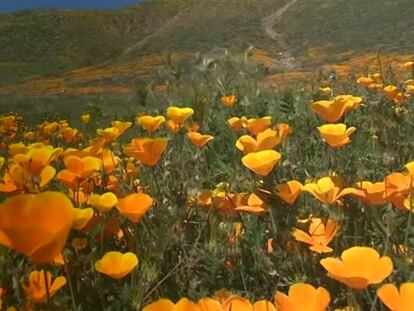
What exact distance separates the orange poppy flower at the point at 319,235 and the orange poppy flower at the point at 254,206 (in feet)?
0.36

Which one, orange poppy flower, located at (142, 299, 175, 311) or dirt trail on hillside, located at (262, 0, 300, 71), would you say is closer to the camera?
orange poppy flower, located at (142, 299, 175, 311)

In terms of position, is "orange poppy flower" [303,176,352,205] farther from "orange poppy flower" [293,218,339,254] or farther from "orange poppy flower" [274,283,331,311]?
"orange poppy flower" [274,283,331,311]

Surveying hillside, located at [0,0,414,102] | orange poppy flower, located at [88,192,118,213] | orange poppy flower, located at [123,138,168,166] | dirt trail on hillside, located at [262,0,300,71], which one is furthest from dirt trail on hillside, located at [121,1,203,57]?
orange poppy flower, located at [88,192,118,213]

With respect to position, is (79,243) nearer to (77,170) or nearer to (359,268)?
(77,170)

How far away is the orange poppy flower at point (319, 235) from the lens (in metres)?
1.23

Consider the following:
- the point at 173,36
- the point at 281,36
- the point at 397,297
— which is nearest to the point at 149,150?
the point at 397,297

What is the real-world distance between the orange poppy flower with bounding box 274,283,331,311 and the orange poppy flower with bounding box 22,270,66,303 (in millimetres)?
448

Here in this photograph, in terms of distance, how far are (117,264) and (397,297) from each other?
22.7 inches

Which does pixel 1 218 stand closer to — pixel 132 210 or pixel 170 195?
pixel 132 210

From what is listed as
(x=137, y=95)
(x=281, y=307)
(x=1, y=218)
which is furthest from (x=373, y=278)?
(x=137, y=95)

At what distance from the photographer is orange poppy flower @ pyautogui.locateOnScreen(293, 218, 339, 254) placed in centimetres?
123

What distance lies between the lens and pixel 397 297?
874 millimetres

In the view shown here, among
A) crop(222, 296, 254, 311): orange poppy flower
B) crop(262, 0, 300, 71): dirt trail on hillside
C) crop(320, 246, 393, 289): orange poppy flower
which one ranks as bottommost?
crop(262, 0, 300, 71): dirt trail on hillside

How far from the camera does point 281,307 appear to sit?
958 mm
